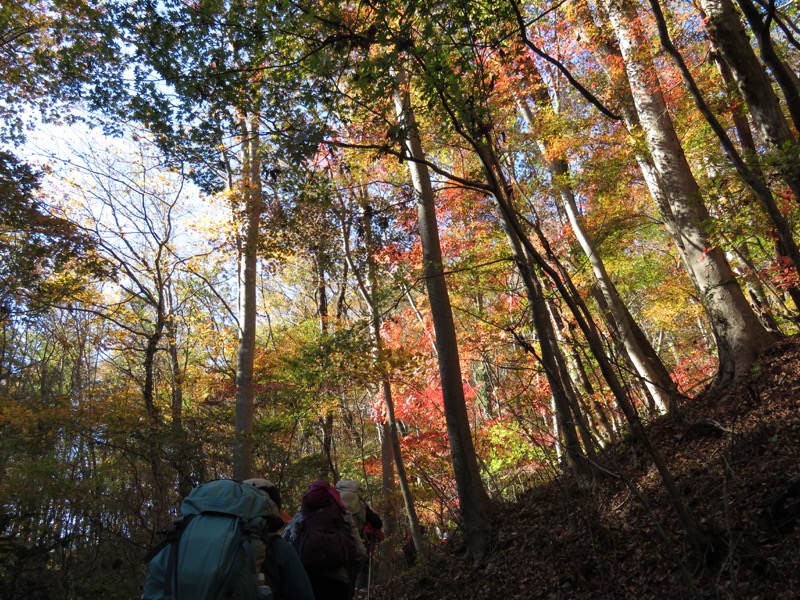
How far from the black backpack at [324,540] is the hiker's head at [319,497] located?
0.03 meters

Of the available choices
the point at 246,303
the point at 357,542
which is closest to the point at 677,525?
the point at 357,542

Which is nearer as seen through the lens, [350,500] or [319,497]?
[319,497]

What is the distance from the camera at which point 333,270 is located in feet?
51.3

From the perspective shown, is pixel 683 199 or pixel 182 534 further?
pixel 683 199

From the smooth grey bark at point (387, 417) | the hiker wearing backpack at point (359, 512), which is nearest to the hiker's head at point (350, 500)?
the hiker wearing backpack at point (359, 512)

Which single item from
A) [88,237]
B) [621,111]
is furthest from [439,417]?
[88,237]

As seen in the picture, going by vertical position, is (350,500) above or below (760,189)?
below

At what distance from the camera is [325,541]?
350 centimetres

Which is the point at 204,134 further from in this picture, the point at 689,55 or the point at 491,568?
the point at 689,55

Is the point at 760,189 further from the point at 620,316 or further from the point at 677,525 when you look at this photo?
the point at 620,316

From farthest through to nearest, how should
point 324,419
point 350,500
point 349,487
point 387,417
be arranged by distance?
point 324,419, point 387,417, point 349,487, point 350,500

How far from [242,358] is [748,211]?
8951 millimetres

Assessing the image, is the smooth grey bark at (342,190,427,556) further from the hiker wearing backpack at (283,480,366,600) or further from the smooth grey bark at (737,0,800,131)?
the smooth grey bark at (737,0,800,131)

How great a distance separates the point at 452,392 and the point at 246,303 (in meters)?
6.15
